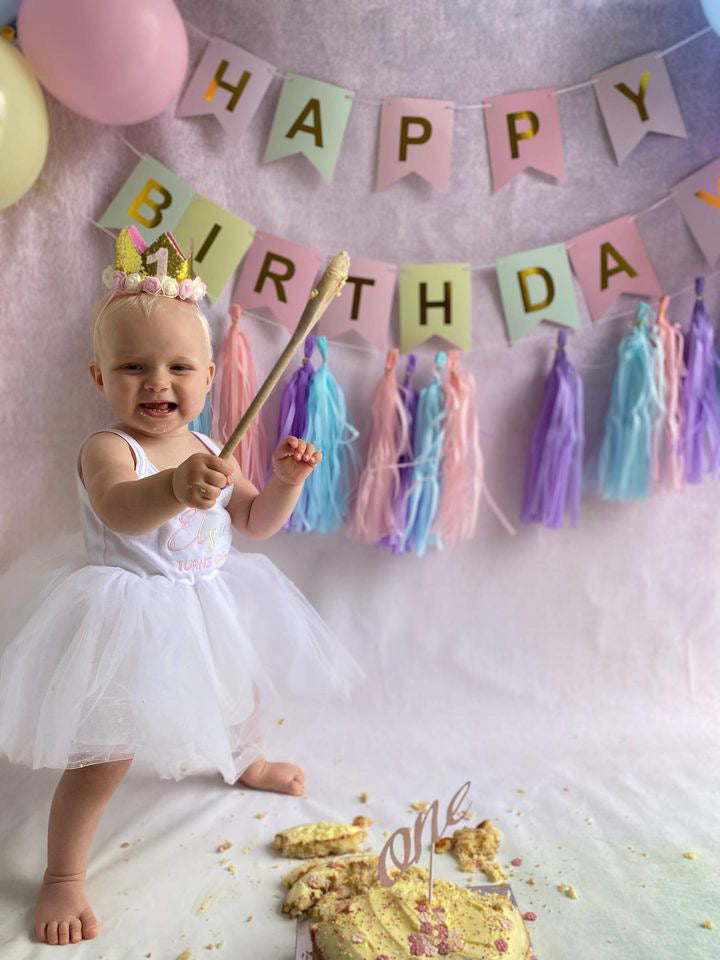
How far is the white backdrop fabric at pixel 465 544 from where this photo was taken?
1.34 m

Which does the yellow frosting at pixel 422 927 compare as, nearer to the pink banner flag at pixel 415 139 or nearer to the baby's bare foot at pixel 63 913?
the baby's bare foot at pixel 63 913

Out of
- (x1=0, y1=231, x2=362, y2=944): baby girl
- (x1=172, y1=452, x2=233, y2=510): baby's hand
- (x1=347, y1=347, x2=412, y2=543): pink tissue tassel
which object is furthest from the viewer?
(x1=347, y1=347, x2=412, y2=543): pink tissue tassel

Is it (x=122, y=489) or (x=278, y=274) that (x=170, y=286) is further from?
(x=278, y=274)

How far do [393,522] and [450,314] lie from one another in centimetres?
38

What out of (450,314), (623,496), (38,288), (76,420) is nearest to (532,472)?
(623,496)

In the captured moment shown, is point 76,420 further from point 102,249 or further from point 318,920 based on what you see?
point 318,920

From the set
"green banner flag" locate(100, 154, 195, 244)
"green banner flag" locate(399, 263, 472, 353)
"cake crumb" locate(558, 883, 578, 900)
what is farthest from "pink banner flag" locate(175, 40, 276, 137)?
"cake crumb" locate(558, 883, 578, 900)

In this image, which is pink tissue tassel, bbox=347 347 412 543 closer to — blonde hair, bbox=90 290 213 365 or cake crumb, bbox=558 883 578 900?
blonde hair, bbox=90 290 213 365

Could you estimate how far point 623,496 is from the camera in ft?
5.29

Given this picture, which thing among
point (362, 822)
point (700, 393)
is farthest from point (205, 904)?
point (700, 393)

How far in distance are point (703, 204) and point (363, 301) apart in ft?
1.98

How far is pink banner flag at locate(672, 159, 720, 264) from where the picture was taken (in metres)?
1.52

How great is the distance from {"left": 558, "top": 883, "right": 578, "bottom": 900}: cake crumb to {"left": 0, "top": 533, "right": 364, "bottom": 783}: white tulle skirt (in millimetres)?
392

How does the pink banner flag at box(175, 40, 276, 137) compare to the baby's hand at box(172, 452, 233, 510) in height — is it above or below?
above
